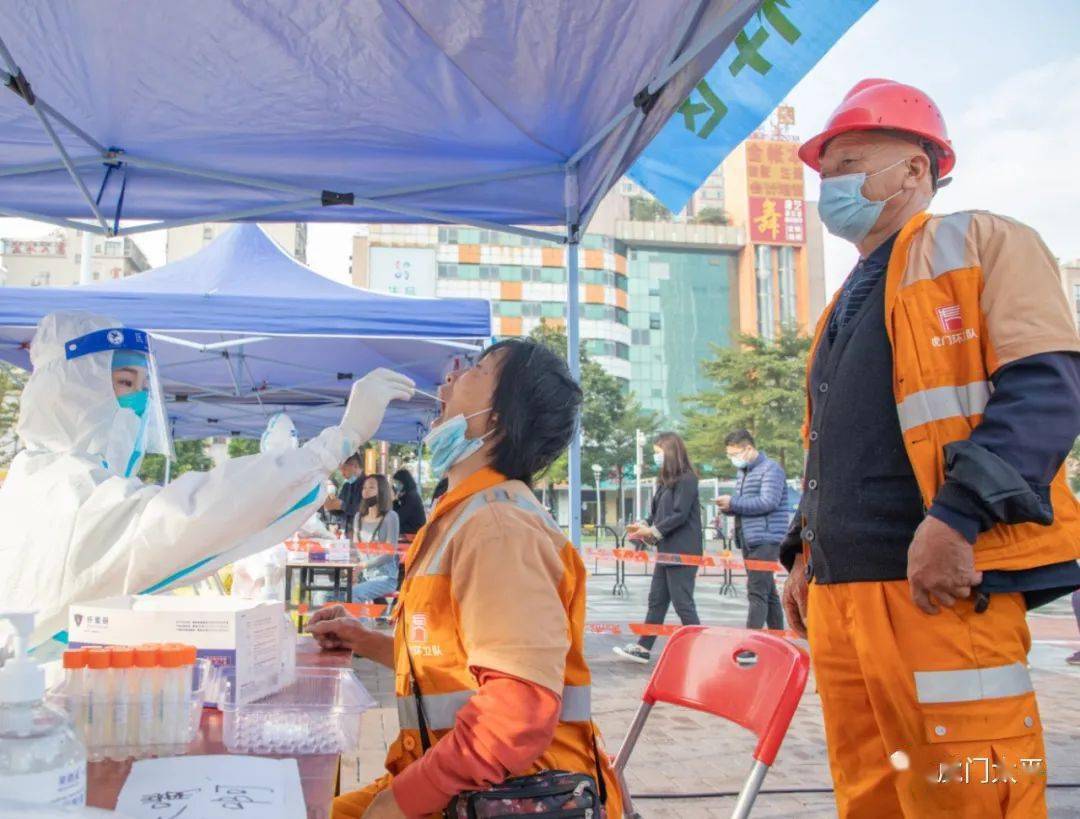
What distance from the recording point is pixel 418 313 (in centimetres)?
590

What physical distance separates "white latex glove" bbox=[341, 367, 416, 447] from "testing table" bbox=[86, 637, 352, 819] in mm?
695

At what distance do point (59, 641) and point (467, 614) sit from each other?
1032 mm

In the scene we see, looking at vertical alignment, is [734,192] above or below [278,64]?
above

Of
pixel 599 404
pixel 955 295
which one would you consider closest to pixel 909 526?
pixel 955 295

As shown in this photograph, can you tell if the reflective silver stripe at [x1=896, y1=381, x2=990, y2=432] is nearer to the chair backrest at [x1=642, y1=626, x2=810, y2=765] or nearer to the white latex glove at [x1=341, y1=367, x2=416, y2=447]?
the chair backrest at [x1=642, y1=626, x2=810, y2=765]

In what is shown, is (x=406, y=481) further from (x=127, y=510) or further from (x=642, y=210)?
(x=642, y=210)

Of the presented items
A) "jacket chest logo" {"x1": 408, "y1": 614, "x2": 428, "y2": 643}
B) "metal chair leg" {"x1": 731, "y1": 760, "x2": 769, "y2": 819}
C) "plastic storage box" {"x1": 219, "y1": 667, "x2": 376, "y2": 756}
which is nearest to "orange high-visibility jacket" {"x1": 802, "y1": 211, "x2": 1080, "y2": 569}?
"metal chair leg" {"x1": 731, "y1": 760, "x2": 769, "y2": 819}

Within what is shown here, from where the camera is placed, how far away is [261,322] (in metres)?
6.11

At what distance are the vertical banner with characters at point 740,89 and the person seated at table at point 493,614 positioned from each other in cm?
181

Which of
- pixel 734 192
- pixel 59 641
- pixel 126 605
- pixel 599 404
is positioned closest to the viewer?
pixel 126 605

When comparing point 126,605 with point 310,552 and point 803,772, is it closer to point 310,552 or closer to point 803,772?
point 803,772

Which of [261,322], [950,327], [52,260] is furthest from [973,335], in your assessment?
[52,260]

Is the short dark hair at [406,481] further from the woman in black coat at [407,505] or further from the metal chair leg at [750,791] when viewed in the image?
the metal chair leg at [750,791]

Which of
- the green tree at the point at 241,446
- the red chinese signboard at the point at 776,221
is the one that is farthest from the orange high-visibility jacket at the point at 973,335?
the red chinese signboard at the point at 776,221
